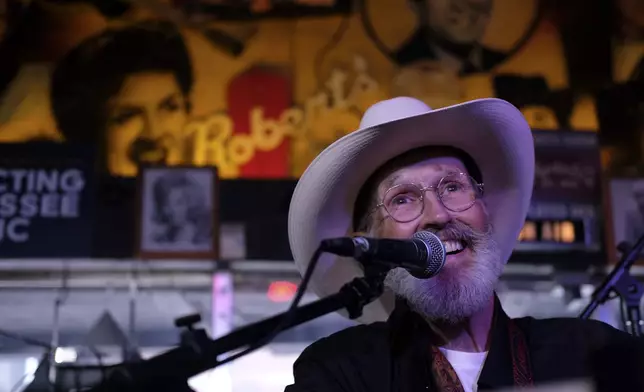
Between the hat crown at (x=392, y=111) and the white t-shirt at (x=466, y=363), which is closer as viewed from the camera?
the white t-shirt at (x=466, y=363)

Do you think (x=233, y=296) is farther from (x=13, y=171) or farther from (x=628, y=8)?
(x=628, y=8)

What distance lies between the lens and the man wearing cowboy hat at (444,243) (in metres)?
1.28

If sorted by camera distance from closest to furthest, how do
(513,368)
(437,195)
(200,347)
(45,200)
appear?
(200,347) → (513,368) → (437,195) → (45,200)

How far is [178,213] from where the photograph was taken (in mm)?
2869

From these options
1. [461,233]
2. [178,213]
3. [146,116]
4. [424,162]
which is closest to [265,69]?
[146,116]

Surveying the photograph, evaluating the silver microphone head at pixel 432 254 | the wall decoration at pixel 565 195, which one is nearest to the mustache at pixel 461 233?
the silver microphone head at pixel 432 254

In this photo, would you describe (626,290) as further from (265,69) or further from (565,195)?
(265,69)

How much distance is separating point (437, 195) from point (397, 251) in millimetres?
451

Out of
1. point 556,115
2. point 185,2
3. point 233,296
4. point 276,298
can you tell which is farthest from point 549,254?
point 185,2

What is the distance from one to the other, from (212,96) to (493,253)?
214 cm

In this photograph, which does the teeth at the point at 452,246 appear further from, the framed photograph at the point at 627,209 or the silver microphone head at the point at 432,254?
the framed photograph at the point at 627,209

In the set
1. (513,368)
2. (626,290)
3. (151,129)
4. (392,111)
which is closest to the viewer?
(513,368)

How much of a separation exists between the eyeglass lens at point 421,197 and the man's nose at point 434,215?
2cm

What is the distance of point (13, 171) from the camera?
2.83 meters
